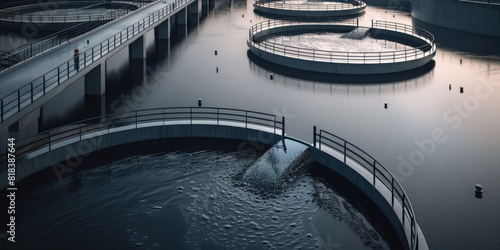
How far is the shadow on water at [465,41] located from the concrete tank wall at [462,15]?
626mm

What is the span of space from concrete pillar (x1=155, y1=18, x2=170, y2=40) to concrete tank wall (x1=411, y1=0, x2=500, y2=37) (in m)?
27.5

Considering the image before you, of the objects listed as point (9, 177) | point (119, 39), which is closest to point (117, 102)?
point (119, 39)

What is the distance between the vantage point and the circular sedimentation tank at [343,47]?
3647cm

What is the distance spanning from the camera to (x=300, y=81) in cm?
3456

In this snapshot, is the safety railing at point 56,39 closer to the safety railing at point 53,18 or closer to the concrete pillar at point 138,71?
the safety railing at point 53,18

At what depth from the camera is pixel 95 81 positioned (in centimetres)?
2970

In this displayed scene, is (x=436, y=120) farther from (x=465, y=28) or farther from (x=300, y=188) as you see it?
(x=465, y=28)

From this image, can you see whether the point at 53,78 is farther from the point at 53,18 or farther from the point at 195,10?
the point at 195,10

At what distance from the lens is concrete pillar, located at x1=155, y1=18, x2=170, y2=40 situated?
46094 millimetres

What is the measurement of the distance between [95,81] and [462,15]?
37.7 meters

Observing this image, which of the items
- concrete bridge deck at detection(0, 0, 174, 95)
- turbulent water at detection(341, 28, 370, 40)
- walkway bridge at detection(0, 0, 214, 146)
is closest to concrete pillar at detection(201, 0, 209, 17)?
walkway bridge at detection(0, 0, 214, 146)

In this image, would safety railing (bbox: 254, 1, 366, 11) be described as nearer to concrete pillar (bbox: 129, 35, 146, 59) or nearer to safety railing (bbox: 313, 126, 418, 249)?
concrete pillar (bbox: 129, 35, 146, 59)

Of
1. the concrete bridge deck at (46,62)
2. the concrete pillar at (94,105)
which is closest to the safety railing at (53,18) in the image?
the concrete bridge deck at (46,62)

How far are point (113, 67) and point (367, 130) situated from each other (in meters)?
18.9
